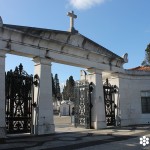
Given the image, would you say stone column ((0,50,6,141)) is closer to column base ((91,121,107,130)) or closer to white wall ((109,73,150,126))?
column base ((91,121,107,130))

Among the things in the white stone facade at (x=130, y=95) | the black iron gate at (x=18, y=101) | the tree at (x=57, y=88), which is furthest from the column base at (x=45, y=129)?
the tree at (x=57, y=88)

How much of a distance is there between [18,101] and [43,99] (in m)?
1.25

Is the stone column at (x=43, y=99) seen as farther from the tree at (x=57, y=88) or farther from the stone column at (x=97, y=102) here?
the tree at (x=57, y=88)

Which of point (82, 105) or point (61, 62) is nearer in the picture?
point (61, 62)

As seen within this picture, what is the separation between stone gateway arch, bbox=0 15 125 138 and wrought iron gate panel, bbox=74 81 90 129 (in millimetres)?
421

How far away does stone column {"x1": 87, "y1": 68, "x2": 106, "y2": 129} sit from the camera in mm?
16250

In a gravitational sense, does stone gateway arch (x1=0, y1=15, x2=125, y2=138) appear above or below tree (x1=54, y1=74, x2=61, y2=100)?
below

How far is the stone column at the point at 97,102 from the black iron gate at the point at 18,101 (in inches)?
178

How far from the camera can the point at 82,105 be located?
57.5ft

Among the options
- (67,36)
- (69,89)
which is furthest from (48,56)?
(69,89)

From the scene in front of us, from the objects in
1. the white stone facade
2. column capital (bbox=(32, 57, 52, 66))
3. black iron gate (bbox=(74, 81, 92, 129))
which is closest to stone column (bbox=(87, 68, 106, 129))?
black iron gate (bbox=(74, 81, 92, 129))

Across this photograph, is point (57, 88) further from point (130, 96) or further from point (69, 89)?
point (130, 96)

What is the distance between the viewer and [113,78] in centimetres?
1867

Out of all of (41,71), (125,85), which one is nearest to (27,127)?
(41,71)
